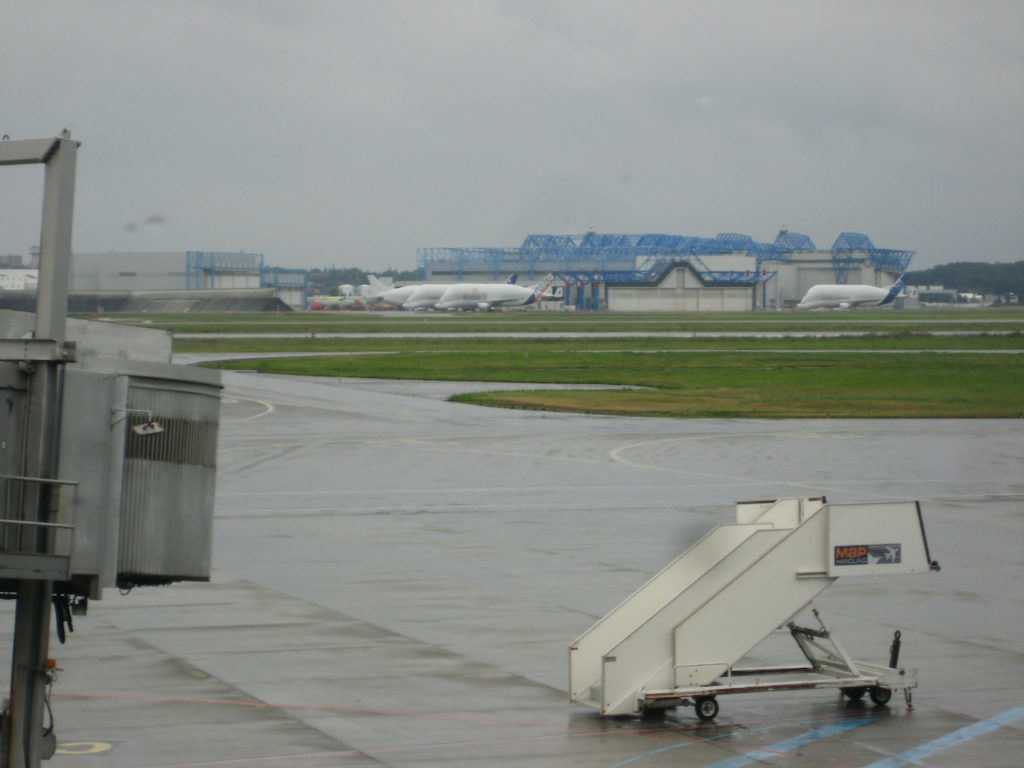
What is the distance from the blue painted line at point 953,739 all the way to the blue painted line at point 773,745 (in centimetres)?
89

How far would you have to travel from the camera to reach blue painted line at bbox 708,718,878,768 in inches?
474

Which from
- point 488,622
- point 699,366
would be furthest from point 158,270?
point 488,622

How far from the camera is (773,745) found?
12.6m

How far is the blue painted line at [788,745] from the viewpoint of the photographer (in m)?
12.0

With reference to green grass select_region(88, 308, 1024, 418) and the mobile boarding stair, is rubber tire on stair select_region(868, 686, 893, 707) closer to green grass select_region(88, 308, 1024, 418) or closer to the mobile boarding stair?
the mobile boarding stair

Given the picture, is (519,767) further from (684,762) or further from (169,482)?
(169,482)

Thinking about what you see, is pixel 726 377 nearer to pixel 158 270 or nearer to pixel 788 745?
pixel 788 745

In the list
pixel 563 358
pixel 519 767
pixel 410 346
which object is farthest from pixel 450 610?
pixel 410 346

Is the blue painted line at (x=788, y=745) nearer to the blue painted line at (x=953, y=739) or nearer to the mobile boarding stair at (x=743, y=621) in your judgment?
the mobile boarding stair at (x=743, y=621)

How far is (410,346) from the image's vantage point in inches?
4186

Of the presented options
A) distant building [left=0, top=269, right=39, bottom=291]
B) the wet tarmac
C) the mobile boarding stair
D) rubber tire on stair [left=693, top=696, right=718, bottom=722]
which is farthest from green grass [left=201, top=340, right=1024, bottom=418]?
distant building [left=0, top=269, right=39, bottom=291]

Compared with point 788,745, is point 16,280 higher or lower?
higher

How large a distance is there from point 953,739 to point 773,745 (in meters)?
1.87

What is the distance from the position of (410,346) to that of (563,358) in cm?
2190
